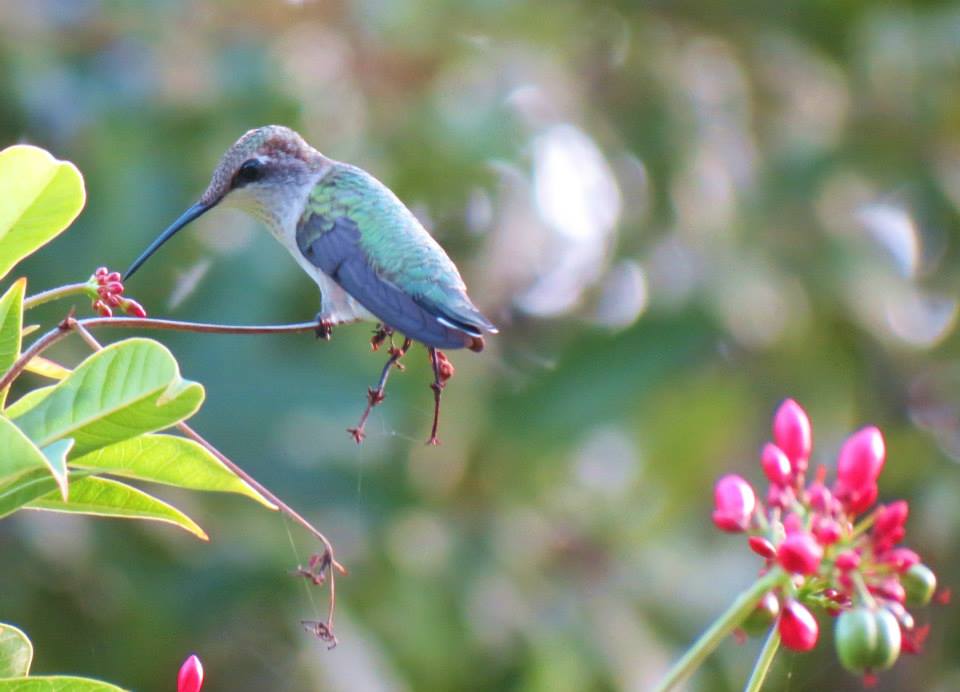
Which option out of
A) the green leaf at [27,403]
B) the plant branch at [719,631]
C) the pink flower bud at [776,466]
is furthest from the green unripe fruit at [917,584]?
the green leaf at [27,403]

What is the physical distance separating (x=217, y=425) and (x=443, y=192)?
1.67 meters

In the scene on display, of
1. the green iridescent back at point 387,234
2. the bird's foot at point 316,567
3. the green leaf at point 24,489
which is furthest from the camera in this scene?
the green iridescent back at point 387,234

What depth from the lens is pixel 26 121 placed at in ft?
23.1

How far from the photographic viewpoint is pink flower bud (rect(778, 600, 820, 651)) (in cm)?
184

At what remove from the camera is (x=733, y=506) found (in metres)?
2.01

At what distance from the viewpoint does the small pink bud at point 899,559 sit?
6.27ft

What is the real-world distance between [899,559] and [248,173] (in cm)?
185

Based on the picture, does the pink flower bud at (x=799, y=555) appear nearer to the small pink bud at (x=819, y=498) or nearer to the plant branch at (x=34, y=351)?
the small pink bud at (x=819, y=498)

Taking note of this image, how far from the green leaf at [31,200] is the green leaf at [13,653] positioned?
52cm

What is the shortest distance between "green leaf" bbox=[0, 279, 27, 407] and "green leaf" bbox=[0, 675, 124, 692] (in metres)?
0.37

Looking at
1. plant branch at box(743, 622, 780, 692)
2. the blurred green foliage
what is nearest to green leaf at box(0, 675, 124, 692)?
plant branch at box(743, 622, 780, 692)

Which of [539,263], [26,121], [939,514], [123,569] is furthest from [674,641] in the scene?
[26,121]

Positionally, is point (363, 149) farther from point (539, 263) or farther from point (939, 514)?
point (939, 514)

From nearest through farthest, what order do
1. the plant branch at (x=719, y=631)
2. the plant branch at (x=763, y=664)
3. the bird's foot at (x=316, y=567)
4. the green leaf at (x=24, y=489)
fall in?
the plant branch at (x=719, y=631), the plant branch at (x=763, y=664), the green leaf at (x=24, y=489), the bird's foot at (x=316, y=567)
